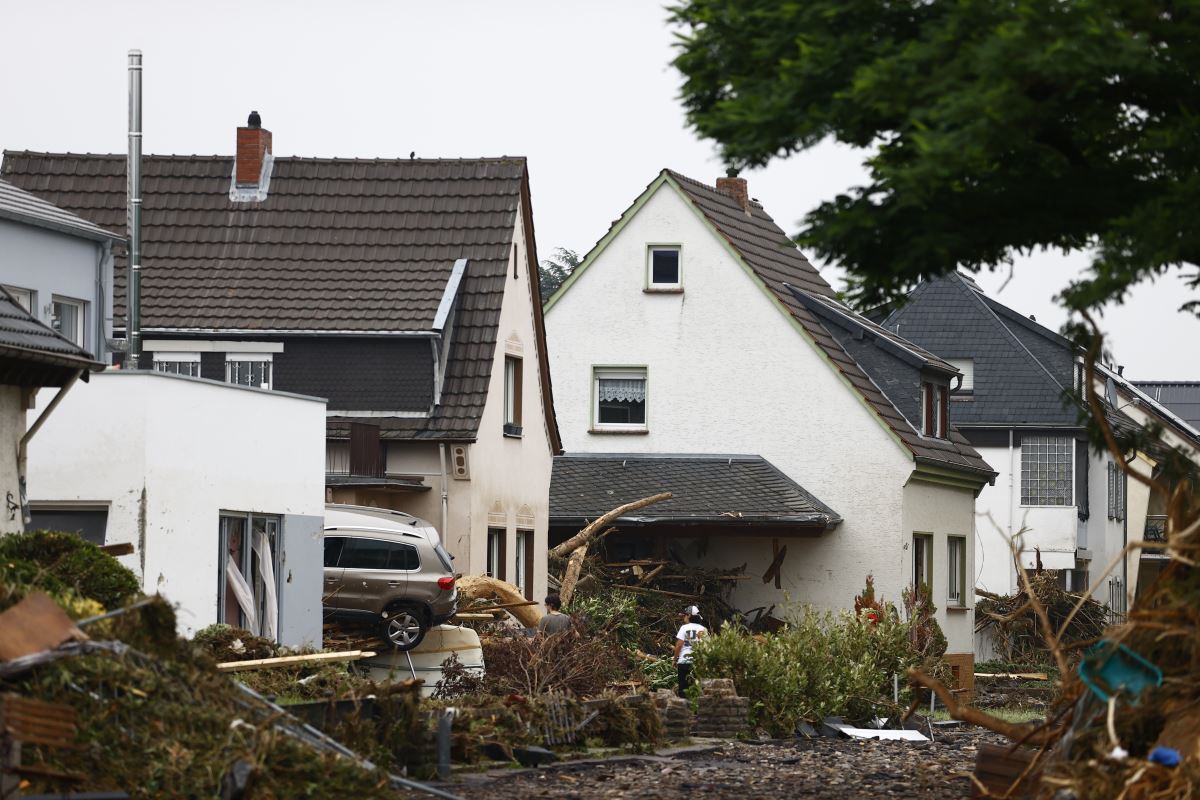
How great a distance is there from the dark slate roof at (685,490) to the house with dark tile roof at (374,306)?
1940 millimetres

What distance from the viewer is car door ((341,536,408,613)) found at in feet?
94.0

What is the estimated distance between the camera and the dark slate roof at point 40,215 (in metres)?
27.1

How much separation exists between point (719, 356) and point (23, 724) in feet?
92.4

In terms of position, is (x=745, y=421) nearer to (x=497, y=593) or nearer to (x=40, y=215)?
(x=497, y=593)

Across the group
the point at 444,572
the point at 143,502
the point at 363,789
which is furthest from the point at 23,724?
the point at 444,572

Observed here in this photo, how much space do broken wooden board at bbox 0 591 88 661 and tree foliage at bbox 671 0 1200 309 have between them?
18.8 feet

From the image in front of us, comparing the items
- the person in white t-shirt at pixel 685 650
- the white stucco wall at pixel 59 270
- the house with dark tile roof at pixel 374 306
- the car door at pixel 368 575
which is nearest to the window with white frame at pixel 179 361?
the house with dark tile roof at pixel 374 306

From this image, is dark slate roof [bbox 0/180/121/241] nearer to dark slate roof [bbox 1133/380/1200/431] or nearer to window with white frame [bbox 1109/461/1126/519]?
window with white frame [bbox 1109/461/1126/519]

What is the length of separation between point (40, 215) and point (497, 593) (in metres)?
8.96

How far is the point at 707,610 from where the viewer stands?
125ft

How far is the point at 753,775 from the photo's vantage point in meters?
20.6

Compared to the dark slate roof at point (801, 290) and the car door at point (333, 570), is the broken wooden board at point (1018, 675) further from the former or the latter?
the car door at point (333, 570)

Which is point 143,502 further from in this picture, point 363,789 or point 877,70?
point 877,70

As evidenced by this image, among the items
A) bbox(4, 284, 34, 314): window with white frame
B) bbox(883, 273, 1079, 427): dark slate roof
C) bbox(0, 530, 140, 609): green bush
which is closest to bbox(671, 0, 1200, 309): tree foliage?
bbox(0, 530, 140, 609): green bush
